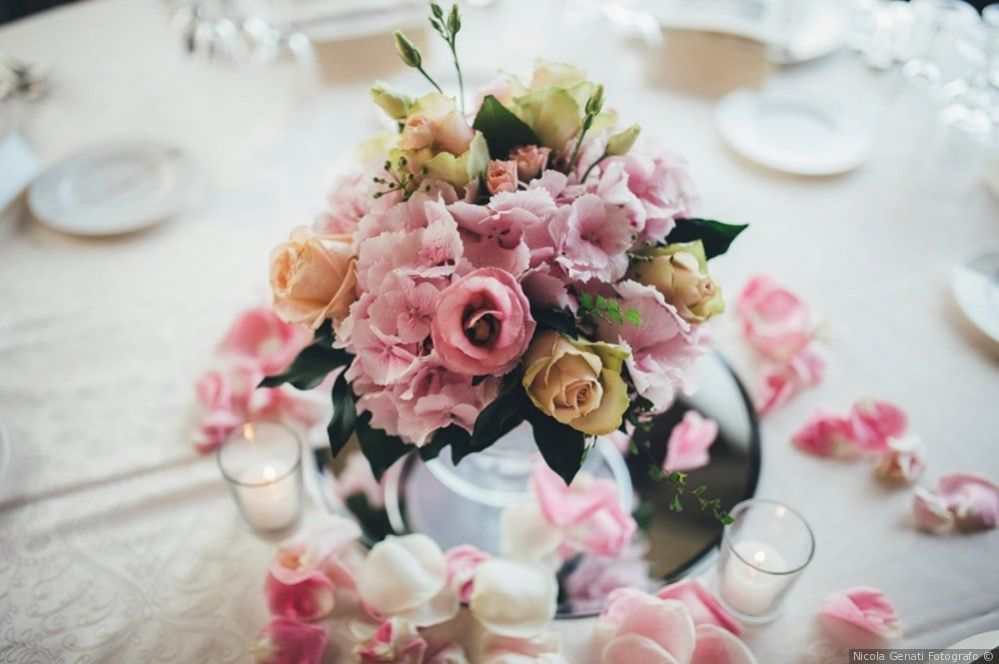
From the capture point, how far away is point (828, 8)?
4.69 ft

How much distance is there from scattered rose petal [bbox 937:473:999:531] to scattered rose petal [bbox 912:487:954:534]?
11mm

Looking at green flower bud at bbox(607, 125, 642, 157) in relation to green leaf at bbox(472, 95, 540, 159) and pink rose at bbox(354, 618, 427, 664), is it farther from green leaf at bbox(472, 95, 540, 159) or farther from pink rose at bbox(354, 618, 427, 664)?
pink rose at bbox(354, 618, 427, 664)

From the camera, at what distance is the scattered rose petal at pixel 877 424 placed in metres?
A: 0.80

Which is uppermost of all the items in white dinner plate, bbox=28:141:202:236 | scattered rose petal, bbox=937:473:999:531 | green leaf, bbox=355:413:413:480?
green leaf, bbox=355:413:413:480

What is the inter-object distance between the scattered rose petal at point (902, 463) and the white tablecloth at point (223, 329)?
0.02m

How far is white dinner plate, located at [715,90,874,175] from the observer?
118 cm

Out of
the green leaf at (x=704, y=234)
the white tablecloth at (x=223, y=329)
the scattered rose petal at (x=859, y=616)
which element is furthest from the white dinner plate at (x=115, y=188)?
the scattered rose petal at (x=859, y=616)

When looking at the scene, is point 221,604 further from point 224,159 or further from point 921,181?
point 921,181

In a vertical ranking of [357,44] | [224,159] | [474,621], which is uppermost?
[357,44]

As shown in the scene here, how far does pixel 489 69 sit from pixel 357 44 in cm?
27

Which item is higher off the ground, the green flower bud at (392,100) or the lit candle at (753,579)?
the green flower bud at (392,100)

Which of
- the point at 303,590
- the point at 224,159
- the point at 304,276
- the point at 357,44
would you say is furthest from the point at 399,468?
the point at 357,44

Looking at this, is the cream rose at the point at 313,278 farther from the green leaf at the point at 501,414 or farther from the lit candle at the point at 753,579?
the lit candle at the point at 753,579

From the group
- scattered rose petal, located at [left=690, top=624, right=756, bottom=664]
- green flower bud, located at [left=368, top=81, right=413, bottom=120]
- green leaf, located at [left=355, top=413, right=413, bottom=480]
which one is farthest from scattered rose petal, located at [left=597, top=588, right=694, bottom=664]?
green flower bud, located at [left=368, top=81, right=413, bottom=120]
